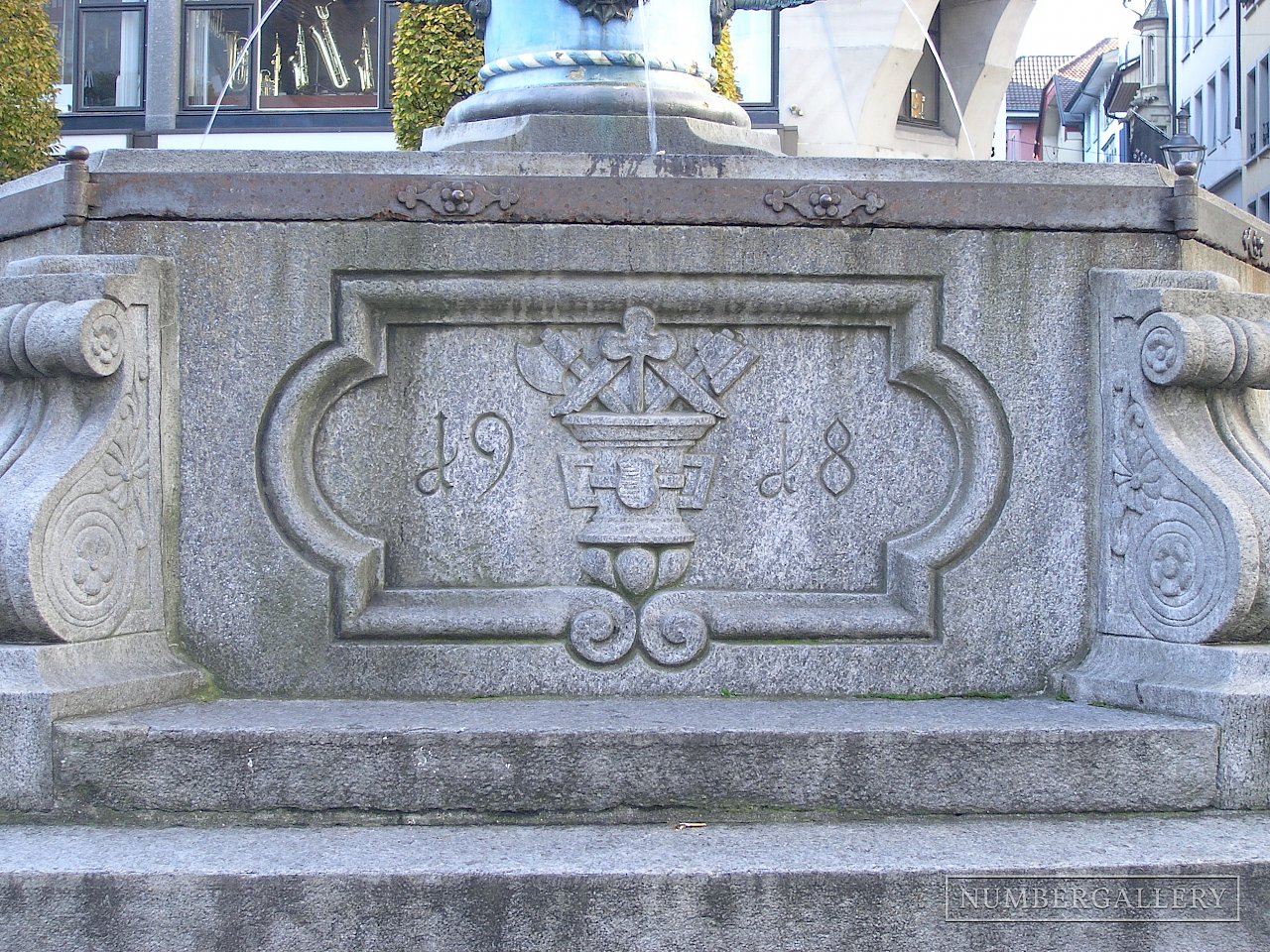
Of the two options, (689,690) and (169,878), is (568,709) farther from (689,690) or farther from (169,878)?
(169,878)

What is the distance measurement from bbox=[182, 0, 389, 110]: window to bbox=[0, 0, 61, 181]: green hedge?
5.05 meters

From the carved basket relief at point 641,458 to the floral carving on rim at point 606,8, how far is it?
921mm

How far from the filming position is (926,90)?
20469mm

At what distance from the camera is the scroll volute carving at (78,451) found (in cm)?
269

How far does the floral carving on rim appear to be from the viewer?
3.56m

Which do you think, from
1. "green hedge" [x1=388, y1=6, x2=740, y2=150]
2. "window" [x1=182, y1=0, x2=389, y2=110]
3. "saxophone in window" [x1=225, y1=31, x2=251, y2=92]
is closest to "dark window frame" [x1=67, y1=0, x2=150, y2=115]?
"window" [x1=182, y1=0, x2=389, y2=110]

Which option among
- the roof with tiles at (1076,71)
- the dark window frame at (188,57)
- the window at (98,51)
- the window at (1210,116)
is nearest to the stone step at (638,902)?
the dark window frame at (188,57)

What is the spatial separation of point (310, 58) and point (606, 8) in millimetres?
17563

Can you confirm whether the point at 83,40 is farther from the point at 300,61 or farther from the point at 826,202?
the point at 826,202

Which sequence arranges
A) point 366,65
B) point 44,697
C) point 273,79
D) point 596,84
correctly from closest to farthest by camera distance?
point 44,697
point 596,84
point 366,65
point 273,79

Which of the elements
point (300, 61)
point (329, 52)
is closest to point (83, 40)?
point (300, 61)

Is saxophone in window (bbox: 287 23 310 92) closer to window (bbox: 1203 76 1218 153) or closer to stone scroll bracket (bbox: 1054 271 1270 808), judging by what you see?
stone scroll bracket (bbox: 1054 271 1270 808)

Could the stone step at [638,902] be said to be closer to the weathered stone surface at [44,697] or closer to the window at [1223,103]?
the weathered stone surface at [44,697]

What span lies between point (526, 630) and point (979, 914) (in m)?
1.18
